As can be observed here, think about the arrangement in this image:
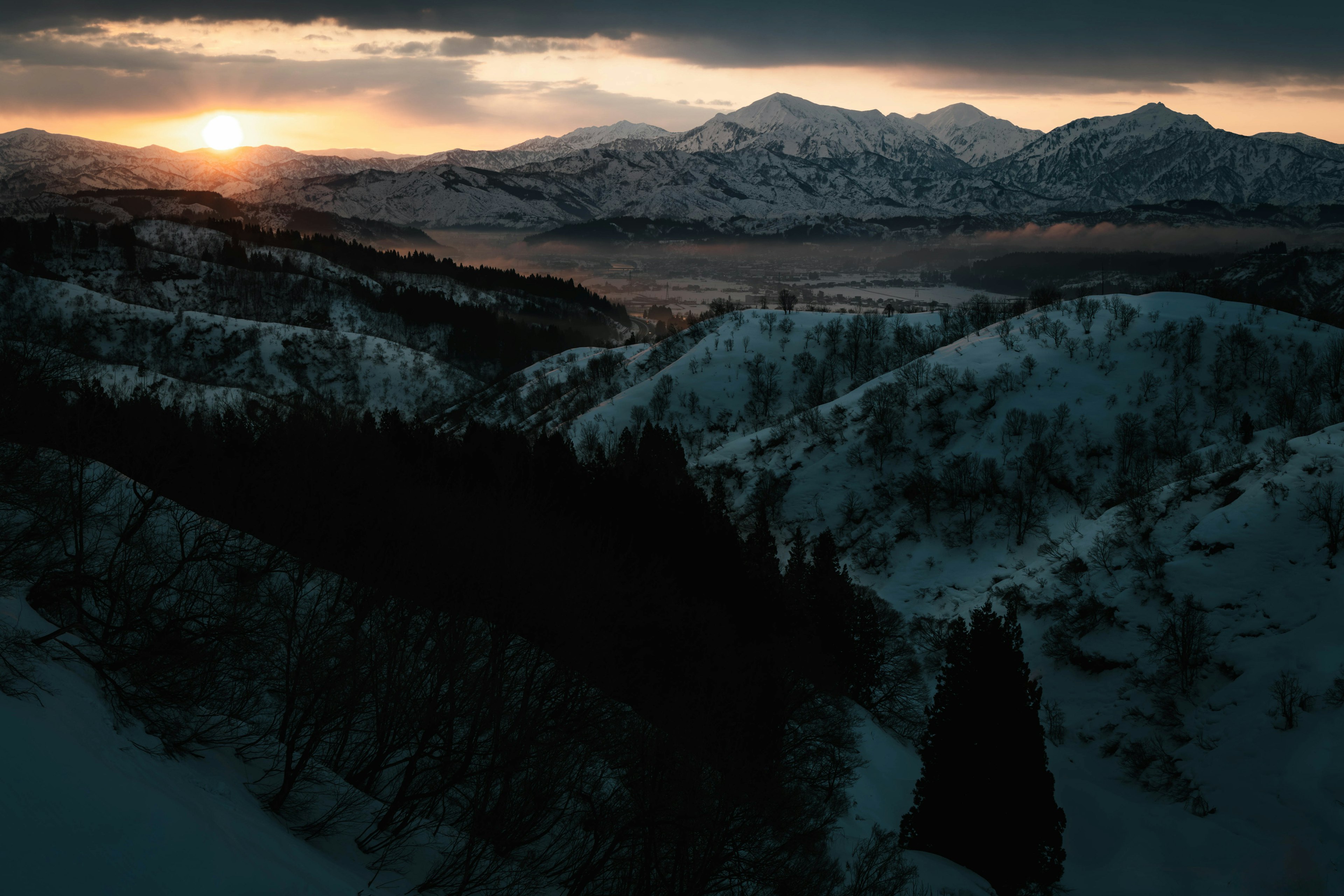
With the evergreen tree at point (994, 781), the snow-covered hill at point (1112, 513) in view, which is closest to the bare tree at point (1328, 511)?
the snow-covered hill at point (1112, 513)

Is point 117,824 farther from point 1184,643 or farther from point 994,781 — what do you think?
point 1184,643

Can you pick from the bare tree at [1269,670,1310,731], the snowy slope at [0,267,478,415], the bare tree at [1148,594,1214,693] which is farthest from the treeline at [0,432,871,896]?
the snowy slope at [0,267,478,415]

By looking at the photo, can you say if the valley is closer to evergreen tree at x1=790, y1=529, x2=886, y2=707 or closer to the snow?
the snow

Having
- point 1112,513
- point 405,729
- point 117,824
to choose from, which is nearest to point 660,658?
point 405,729

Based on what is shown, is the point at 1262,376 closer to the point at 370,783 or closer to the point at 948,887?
the point at 948,887

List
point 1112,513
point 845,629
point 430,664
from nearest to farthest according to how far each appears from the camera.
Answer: point 430,664
point 845,629
point 1112,513

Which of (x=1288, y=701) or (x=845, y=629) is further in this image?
(x=845, y=629)

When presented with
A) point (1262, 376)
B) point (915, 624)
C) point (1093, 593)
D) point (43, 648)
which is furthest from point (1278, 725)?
point (1262, 376)

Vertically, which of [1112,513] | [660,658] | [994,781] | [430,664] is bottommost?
[994,781]
